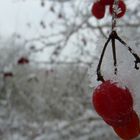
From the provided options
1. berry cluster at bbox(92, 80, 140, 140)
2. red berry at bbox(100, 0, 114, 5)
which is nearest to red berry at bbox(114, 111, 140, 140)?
berry cluster at bbox(92, 80, 140, 140)

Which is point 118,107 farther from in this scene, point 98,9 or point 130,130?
point 98,9

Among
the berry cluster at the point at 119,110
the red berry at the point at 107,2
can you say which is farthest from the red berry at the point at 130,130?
the red berry at the point at 107,2

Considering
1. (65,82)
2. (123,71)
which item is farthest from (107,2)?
(65,82)

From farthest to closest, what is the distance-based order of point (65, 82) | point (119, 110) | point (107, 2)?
point (65, 82), point (107, 2), point (119, 110)

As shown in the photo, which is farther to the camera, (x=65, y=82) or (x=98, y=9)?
(x=65, y=82)

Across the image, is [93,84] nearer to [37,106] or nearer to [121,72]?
[121,72]

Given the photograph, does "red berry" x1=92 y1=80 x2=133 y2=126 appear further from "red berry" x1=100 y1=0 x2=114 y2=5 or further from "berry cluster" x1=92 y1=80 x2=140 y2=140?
"red berry" x1=100 y1=0 x2=114 y2=5

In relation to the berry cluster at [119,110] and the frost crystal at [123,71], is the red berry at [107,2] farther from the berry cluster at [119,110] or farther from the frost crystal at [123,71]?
the berry cluster at [119,110]
